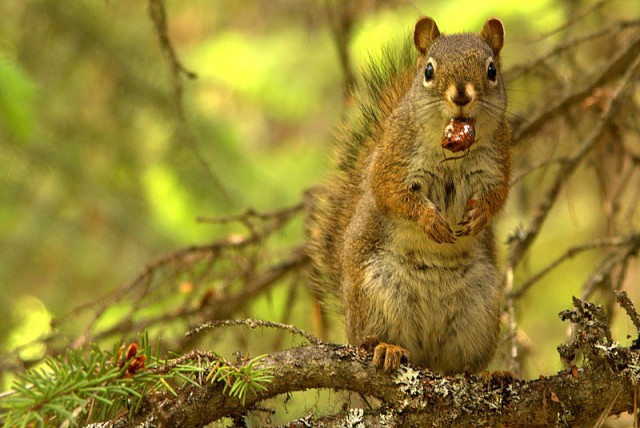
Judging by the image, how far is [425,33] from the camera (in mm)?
2633

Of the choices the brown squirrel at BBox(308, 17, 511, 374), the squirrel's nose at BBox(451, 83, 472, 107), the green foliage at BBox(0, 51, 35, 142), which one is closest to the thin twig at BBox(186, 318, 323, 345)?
the brown squirrel at BBox(308, 17, 511, 374)

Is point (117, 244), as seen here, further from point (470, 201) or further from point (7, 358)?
point (470, 201)

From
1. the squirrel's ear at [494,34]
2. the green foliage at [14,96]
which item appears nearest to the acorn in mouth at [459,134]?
the squirrel's ear at [494,34]

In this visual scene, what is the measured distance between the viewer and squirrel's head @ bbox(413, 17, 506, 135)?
7.51ft

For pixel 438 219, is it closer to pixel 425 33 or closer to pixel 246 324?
pixel 425 33

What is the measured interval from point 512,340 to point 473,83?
2.39 feet

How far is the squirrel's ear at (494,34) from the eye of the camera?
259cm

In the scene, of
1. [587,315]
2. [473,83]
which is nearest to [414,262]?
[473,83]

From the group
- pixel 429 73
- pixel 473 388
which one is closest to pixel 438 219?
pixel 429 73

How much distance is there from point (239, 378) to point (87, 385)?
30 cm

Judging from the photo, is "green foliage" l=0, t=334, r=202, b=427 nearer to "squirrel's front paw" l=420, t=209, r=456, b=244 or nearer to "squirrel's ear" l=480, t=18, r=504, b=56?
"squirrel's front paw" l=420, t=209, r=456, b=244

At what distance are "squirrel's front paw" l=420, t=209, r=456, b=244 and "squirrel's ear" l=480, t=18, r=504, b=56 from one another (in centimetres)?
62

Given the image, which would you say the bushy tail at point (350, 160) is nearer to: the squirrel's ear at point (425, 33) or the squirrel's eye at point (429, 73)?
the squirrel's ear at point (425, 33)

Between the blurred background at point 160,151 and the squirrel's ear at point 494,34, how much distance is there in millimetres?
147
